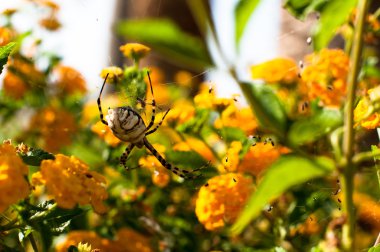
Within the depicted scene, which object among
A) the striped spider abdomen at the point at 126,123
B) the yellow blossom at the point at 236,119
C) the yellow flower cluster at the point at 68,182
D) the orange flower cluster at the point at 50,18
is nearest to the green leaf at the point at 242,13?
the striped spider abdomen at the point at 126,123

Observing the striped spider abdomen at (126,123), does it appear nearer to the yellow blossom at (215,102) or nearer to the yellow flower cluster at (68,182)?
the yellow flower cluster at (68,182)

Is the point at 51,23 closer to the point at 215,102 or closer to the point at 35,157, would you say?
the point at 215,102

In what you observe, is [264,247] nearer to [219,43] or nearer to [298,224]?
[298,224]

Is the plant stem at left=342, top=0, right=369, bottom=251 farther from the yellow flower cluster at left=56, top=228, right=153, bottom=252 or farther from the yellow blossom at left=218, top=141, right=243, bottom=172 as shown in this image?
the yellow flower cluster at left=56, top=228, right=153, bottom=252

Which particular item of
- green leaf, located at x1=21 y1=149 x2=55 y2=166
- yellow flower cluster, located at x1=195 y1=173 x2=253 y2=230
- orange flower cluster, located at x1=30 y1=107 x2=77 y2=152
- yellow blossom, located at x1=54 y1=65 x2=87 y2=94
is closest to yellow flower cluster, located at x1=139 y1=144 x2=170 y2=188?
yellow flower cluster, located at x1=195 y1=173 x2=253 y2=230

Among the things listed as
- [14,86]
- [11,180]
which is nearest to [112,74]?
[11,180]
